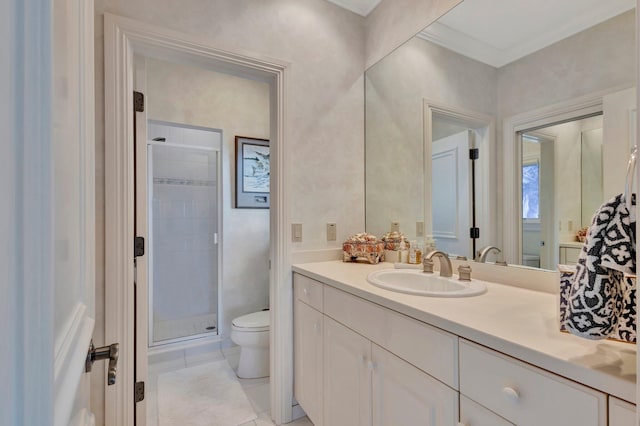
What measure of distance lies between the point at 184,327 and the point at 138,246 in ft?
4.97

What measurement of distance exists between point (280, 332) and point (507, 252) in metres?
1.22

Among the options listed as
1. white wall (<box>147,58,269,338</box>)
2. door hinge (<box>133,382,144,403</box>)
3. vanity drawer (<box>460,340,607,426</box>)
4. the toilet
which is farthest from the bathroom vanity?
white wall (<box>147,58,269,338</box>)

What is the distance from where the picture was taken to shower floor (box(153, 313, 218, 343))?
2.56 metres

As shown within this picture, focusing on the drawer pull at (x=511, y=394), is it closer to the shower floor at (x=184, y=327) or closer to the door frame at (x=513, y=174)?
the door frame at (x=513, y=174)

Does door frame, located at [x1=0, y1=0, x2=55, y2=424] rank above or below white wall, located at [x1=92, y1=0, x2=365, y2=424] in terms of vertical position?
below

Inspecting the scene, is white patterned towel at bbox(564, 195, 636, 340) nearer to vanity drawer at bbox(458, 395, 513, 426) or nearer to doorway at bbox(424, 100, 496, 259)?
vanity drawer at bbox(458, 395, 513, 426)

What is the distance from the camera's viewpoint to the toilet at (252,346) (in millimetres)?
2107

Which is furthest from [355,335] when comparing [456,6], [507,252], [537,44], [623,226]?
[456,6]

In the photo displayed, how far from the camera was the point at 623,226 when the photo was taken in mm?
567

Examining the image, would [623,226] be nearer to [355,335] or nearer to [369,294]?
[369,294]

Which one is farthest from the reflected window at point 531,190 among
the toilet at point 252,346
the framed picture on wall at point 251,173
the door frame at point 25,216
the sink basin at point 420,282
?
the framed picture on wall at point 251,173

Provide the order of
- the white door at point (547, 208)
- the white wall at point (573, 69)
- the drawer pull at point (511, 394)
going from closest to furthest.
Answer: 1. the drawer pull at point (511, 394)
2. the white wall at point (573, 69)
3. the white door at point (547, 208)

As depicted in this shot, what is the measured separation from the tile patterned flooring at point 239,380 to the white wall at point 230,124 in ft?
0.71

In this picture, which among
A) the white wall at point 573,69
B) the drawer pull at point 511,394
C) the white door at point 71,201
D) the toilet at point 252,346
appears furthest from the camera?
the toilet at point 252,346
